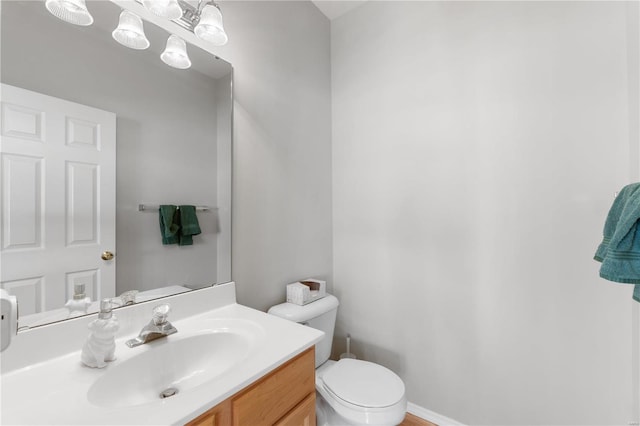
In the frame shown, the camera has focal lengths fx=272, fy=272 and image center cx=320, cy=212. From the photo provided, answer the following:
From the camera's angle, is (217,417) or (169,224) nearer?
(217,417)

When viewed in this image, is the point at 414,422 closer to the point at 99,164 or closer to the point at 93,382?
the point at 93,382

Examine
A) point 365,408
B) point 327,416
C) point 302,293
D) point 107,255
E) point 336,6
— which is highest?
point 336,6

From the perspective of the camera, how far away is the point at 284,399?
829mm

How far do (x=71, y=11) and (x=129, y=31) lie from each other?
150 millimetres

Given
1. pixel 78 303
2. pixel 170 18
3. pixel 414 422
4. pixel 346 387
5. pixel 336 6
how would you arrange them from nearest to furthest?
pixel 78 303 < pixel 170 18 < pixel 346 387 < pixel 414 422 < pixel 336 6

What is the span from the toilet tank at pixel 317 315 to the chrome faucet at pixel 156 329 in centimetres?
56

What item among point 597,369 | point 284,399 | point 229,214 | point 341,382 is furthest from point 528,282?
point 229,214

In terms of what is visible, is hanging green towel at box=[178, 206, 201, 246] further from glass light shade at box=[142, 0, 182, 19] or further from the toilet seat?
the toilet seat

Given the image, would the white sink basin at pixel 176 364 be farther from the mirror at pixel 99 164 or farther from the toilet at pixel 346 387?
the toilet at pixel 346 387

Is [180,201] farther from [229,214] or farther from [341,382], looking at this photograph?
[341,382]

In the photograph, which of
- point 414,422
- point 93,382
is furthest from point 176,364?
point 414,422

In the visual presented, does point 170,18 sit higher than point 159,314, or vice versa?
point 170,18

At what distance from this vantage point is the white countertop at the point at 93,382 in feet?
1.84

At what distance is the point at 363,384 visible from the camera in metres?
1.27
